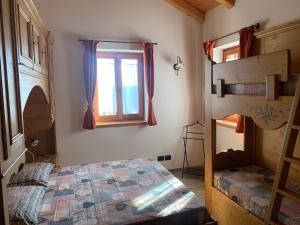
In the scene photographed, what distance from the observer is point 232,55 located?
3699mm

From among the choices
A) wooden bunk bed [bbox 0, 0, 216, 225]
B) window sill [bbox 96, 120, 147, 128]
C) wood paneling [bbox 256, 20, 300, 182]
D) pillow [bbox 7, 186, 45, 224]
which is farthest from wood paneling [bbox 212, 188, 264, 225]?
window sill [bbox 96, 120, 147, 128]

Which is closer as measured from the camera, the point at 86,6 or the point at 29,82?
the point at 29,82

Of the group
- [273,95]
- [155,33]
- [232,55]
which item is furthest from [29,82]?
[232,55]

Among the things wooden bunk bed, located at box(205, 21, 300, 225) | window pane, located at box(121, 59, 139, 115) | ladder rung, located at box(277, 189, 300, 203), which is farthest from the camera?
window pane, located at box(121, 59, 139, 115)

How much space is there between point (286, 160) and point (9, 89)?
1.67 meters

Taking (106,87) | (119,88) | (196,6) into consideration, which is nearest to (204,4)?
(196,6)

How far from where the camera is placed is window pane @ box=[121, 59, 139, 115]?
395cm

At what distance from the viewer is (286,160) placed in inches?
61.1

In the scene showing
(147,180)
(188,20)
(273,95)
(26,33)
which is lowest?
(147,180)

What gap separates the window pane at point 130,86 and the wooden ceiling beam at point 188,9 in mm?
1119

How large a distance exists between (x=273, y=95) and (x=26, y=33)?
1.84 meters

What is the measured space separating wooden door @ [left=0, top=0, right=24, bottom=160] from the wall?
2330 mm

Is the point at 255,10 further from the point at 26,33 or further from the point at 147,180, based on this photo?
the point at 26,33

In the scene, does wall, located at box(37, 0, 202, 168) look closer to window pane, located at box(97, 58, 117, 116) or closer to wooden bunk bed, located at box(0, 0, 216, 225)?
window pane, located at box(97, 58, 117, 116)
